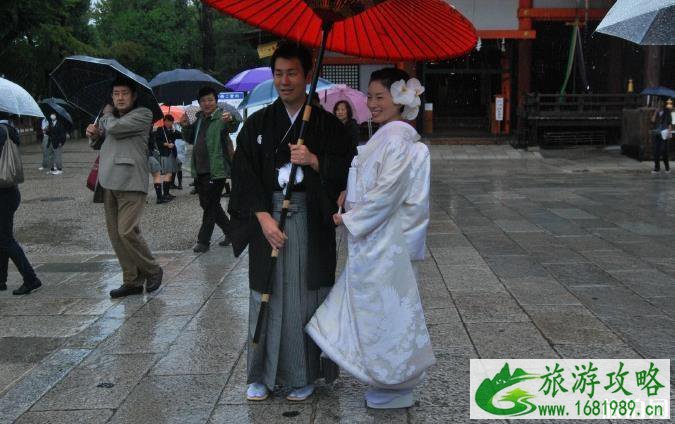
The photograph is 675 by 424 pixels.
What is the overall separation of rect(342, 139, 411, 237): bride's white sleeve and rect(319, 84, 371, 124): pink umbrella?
559 cm

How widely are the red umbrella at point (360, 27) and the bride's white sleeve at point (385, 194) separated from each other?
35cm

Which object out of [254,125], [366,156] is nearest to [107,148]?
[254,125]

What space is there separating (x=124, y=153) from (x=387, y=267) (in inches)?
118

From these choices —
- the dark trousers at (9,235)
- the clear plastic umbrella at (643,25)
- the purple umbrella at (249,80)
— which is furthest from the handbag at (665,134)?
the dark trousers at (9,235)

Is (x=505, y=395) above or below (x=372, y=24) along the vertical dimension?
below

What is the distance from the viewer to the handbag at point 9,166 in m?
5.53

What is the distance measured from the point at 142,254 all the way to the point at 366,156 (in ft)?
9.61

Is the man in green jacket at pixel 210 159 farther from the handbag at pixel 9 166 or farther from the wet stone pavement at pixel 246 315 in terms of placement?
the handbag at pixel 9 166

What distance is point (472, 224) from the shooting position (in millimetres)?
8781

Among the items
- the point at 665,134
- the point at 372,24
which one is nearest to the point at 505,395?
the point at 372,24

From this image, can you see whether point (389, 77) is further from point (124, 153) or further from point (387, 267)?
point (124, 153)

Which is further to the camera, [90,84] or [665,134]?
[665,134]

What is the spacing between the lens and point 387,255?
3.26 meters

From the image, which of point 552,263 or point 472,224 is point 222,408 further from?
point 472,224
